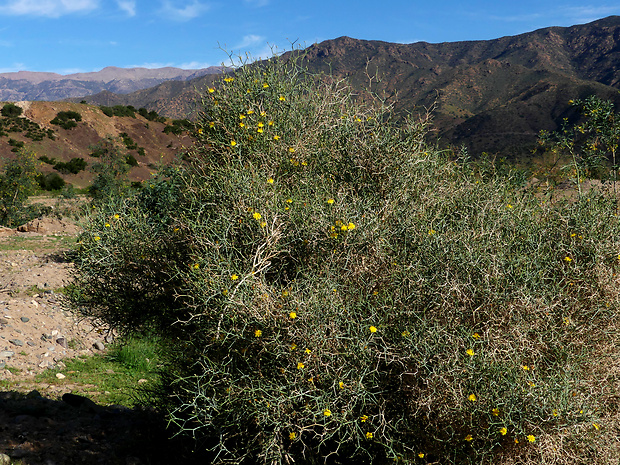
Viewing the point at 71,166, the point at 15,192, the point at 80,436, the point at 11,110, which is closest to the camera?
the point at 80,436

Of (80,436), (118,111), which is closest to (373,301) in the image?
(80,436)

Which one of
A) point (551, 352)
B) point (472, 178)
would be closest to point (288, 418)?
point (551, 352)

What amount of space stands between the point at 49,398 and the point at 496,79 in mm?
105814

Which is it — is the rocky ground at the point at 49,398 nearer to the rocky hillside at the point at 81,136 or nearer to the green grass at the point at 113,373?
the green grass at the point at 113,373

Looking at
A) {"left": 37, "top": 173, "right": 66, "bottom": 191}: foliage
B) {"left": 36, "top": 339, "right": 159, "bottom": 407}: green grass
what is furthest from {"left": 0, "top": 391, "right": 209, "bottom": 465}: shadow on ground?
{"left": 37, "top": 173, "right": 66, "bottom": 191}: foliage

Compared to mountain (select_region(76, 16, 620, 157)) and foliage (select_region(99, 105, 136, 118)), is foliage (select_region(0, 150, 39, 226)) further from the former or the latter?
foliage (select_region(99, 105, 136, 118))

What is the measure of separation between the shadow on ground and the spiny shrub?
0.76 metres

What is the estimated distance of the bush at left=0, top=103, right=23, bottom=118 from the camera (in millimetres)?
41469

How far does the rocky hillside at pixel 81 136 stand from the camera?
123ft

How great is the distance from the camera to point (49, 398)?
6.10 meters

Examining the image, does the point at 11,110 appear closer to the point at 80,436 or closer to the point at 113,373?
the point at 113,373

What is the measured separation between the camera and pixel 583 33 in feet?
435

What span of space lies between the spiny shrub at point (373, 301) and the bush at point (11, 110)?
46.9 metres

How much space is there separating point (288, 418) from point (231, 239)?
4.29ft
